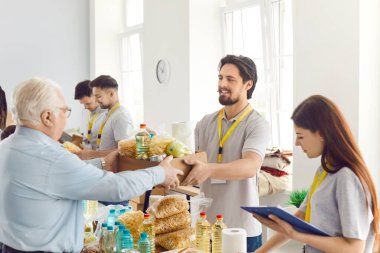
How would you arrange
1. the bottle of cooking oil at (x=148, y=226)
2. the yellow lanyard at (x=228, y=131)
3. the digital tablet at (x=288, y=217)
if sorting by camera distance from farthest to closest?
the yellow lanyard at (x=228, y=131)
the bottle of cooking oil at (x=148, y=226)
the digital tablet at (x=288, y=217)

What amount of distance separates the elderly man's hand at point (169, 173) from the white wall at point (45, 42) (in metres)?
5.93

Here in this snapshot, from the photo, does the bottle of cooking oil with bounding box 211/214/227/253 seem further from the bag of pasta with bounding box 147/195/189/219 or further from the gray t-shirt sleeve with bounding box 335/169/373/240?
the gray t-shirt sleeve with bounding box 335/169/373/240

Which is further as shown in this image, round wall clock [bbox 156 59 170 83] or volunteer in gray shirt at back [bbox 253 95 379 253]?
round wall clock [bbox 156 59 170 83]

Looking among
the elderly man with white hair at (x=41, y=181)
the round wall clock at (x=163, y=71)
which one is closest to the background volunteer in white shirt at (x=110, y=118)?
the round wall clock at (x=163, y=71)

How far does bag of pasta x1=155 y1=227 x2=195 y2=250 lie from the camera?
7.38 ft

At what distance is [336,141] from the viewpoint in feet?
6.16

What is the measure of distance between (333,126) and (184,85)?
357 cm

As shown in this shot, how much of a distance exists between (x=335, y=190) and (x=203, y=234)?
67 cm

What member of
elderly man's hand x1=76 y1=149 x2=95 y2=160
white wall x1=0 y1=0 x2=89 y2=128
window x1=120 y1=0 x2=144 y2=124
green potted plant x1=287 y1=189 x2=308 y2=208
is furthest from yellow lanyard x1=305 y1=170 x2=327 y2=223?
white wall x1=0 y1=0 x2=89 y2=128

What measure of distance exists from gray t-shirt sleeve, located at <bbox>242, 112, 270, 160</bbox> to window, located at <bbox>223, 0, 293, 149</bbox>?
1.95 meters

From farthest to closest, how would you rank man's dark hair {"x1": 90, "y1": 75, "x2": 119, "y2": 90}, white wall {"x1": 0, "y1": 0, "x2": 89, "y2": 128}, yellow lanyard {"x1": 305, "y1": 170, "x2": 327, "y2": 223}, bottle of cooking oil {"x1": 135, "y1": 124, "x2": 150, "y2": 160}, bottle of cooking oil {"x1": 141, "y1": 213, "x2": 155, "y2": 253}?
white wall {"x1": 0, "y1": 0, "x2": 89, "y2": 128}
man's dark hair {"x1": 90, "y1": 75, "x2": 119, "y2": 90}
bottle of cooking oil {"x1": 141, "y1": 213, "x2": 155, "y2": 253}
bottle of cooking oil {"x1": 135, "y1": 124, "x2": 150, "y2": 160}
yellow lanyard {"x1": 305, "y1": 170, "x2": 327, "y2": 223}

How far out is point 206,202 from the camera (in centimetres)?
252

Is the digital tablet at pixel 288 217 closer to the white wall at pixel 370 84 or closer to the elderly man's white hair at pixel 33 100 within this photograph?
the elderly man's white hair at pixel 33 100

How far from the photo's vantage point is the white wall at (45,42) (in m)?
7.29
